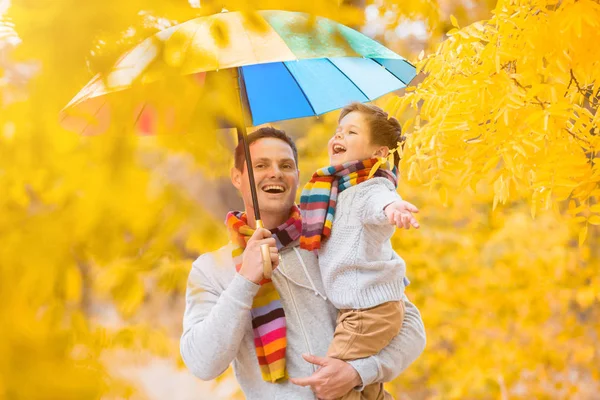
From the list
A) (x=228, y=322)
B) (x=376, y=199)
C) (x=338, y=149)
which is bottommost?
(x=228, y=322)

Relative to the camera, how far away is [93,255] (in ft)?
3.57

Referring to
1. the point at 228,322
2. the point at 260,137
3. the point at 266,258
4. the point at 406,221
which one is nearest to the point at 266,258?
the point at 266,258

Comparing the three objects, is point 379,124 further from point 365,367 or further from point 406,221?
point 365,367

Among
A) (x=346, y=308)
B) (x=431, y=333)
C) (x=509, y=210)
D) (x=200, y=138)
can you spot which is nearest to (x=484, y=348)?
(x=431, y=333)

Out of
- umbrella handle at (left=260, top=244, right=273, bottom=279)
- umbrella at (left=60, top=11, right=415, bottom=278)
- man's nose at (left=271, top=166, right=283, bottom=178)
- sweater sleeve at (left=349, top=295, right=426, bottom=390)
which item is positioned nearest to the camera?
umbrella at (left=60, top=11, right=415, bottom=278)

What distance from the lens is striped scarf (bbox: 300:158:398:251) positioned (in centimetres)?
208

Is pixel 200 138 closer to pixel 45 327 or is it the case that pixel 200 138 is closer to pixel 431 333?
pixel 45 327

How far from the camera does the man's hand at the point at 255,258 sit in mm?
1897

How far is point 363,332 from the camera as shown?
6.49ft

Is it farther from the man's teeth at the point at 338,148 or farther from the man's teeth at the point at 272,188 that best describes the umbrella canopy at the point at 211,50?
the man's teeth at the point at 272,188

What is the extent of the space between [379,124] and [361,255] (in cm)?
45

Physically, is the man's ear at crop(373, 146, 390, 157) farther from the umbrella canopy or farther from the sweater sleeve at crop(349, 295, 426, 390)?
the sweater sleeve at crop(349, 295, 426, 390)

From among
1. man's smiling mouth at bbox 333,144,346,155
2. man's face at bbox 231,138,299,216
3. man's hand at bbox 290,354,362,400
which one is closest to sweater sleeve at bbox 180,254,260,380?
man's hand at bbox 290,354,362,400

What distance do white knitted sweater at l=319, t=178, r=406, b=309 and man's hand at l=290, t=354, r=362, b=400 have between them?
177 millimetres
